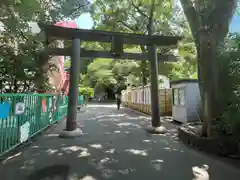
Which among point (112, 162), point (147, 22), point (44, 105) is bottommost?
point (112, 162)

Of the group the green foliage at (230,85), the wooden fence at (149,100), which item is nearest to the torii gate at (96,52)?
A: the green foliage at (230,85)

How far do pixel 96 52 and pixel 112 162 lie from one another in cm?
528

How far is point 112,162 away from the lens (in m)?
4.52

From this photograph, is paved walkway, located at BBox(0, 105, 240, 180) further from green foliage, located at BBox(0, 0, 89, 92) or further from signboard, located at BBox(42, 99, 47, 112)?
green foliage, located at BBox(0, 0, 89, 92)

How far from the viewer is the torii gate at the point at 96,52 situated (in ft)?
24.6

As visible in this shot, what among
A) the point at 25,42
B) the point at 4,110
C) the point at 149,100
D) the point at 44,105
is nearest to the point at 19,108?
the point at 4,110

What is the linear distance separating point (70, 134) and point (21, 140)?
184 cm

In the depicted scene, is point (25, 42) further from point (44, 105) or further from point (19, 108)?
point (19, 108)

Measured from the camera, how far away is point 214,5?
227 inches

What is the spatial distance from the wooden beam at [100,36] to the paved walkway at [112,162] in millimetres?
4065

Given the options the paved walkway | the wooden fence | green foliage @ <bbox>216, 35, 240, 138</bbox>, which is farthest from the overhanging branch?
the wooden fence

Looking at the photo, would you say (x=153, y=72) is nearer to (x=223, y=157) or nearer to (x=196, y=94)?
(x=196, y=94)

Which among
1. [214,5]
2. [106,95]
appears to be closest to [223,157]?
[214,5]

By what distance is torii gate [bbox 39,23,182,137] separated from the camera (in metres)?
7.51
